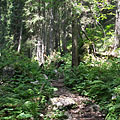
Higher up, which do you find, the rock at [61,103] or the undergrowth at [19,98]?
the undergrowth at [19,98]

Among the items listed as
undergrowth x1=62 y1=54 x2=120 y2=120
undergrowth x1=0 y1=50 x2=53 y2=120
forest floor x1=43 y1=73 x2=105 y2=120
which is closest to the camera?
undergrowth x1=0 y1=50 x2=53 y2=120

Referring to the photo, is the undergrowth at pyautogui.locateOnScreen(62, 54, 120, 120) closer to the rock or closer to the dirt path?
the dirt path

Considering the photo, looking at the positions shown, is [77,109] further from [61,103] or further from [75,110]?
[61,103]

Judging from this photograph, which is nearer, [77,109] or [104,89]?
[77,109]

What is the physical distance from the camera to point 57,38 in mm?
21391

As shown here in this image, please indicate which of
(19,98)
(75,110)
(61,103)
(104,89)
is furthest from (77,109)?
→ (19,98)

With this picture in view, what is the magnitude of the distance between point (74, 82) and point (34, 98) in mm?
2938

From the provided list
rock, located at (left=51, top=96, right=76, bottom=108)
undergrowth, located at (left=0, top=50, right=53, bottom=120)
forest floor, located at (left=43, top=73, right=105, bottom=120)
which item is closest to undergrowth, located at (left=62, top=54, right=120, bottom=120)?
forest floor, located at (left=43, top=73, right=105, bottom=120)

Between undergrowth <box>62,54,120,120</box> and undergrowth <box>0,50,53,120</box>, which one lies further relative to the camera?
undergrowth <box>62,54,120,120</box>

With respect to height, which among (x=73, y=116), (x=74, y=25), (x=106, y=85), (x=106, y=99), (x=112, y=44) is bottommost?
(x=73, y=116)

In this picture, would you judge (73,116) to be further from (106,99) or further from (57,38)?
(57,38)

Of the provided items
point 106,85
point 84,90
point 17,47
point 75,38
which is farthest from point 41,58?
point 17,47

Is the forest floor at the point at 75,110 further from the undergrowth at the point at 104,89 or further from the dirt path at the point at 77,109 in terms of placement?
the undergrowth at the point at 104,89

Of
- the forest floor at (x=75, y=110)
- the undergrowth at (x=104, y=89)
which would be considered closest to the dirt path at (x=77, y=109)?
the forest floor at (x=75, y=110)
